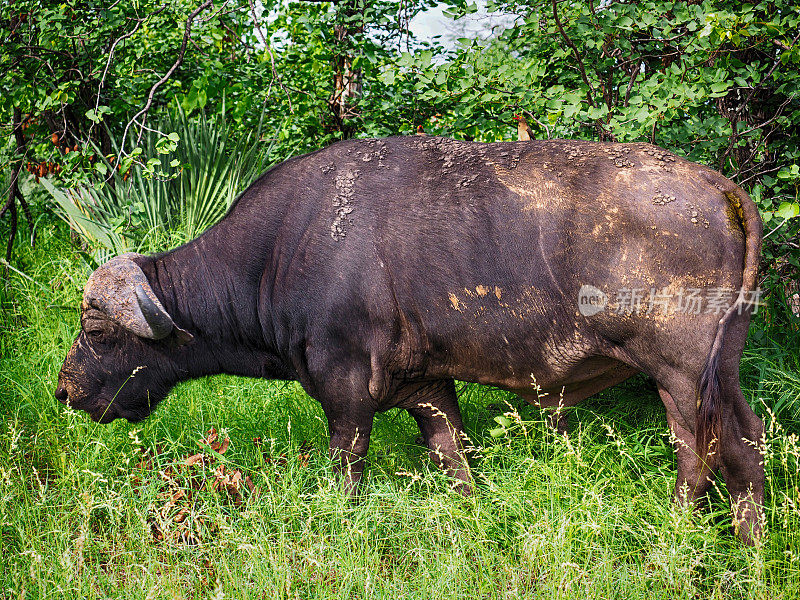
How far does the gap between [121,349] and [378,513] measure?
68.6 inches

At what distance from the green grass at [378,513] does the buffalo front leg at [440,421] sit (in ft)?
0.48

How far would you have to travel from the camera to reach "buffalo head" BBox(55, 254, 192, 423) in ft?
13.8

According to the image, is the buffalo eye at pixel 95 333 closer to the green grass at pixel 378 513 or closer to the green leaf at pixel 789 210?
the green grass at pixel 378 513

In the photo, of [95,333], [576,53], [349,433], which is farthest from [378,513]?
[576,53]

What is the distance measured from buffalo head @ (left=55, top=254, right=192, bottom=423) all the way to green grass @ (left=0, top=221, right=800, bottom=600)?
318 millimetres

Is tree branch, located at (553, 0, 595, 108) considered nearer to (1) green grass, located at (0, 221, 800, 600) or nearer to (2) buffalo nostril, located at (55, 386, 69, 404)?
(1) green grass, located at (0, 221, 800, 600)

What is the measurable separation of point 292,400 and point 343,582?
7.58 ft

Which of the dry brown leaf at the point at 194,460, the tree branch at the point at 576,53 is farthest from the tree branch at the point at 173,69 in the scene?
the tree branch at the point at 576,53

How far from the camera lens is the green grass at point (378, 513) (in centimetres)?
323

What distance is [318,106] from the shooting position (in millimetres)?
6996

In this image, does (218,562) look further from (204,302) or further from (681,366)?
(681,366)

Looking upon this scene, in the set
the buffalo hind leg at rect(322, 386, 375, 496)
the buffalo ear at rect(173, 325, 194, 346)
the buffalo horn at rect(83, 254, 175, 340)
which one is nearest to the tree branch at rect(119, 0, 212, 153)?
the buffalo horn at rect(83, 254, 175, 340)

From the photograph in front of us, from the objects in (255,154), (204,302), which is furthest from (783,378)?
(255,154)

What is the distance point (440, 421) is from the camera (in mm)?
4551
